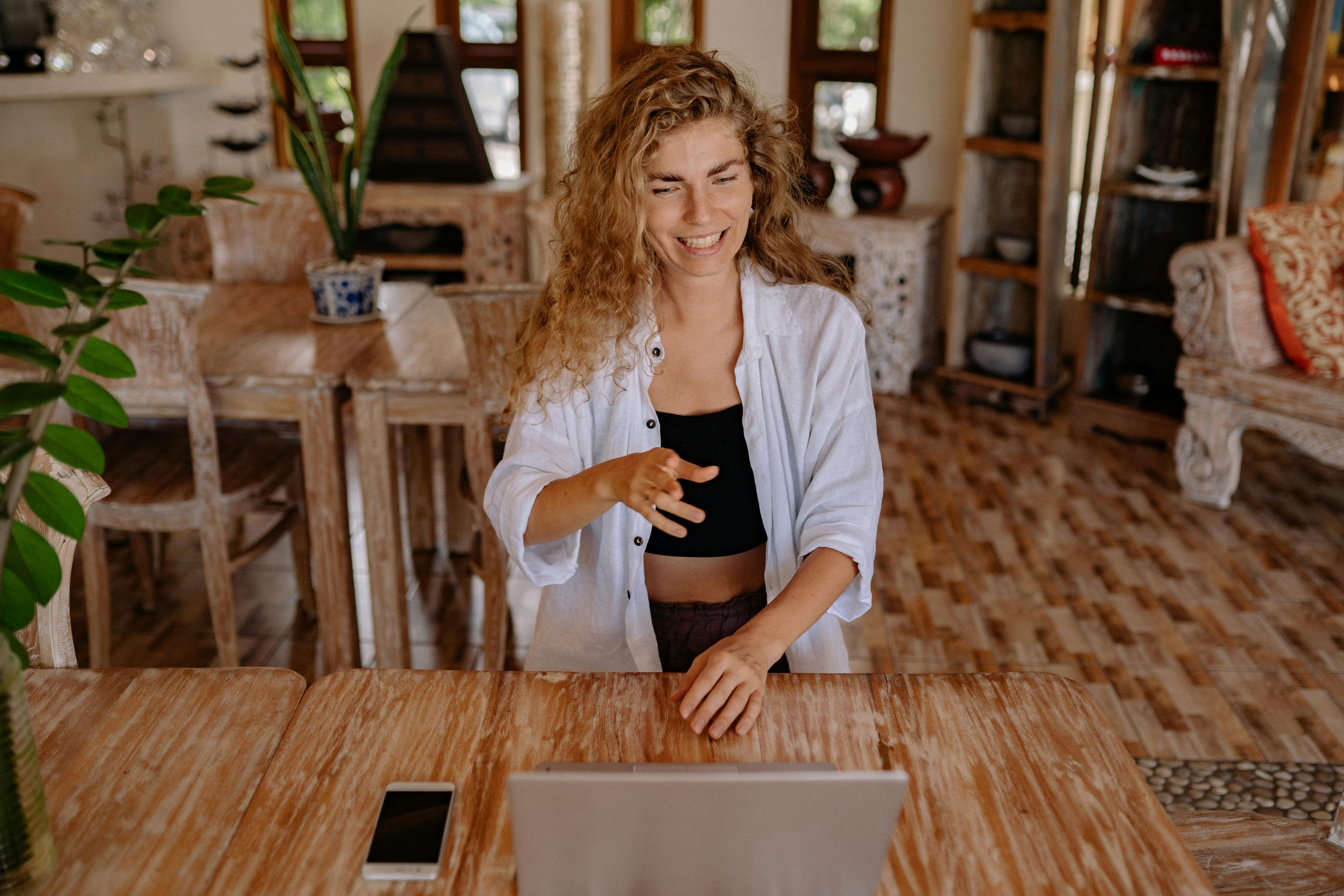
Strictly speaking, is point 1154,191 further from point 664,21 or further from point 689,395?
point 689,395

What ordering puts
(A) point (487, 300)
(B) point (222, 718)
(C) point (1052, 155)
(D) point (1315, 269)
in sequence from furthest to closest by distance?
(C) point (1052, 155), (D) point (1315, 269), (A) point (487, 300), (B) point (222, 718)

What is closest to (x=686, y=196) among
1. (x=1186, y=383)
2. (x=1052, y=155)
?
(x=1186, y=383)

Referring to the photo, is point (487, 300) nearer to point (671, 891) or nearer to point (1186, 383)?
point (671, 891)

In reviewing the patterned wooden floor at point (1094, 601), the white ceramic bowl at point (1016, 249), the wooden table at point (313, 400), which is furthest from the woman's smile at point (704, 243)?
the white ceramic bowl at point (1016, 249)

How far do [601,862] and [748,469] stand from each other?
0.79 m

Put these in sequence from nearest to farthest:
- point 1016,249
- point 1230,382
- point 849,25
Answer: point 1230,382
point 1016,249
point 849,25

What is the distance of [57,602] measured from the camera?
50.5 inches

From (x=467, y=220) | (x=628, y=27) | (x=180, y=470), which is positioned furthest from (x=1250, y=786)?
(x=628, y=27)

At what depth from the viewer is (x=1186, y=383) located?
3467mm

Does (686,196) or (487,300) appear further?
(487,300)

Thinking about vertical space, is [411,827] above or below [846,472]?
below

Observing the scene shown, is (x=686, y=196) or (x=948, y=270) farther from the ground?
(x=686, y=196)

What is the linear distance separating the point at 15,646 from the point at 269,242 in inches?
101

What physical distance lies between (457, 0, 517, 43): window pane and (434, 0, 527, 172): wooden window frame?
10 millimetres
